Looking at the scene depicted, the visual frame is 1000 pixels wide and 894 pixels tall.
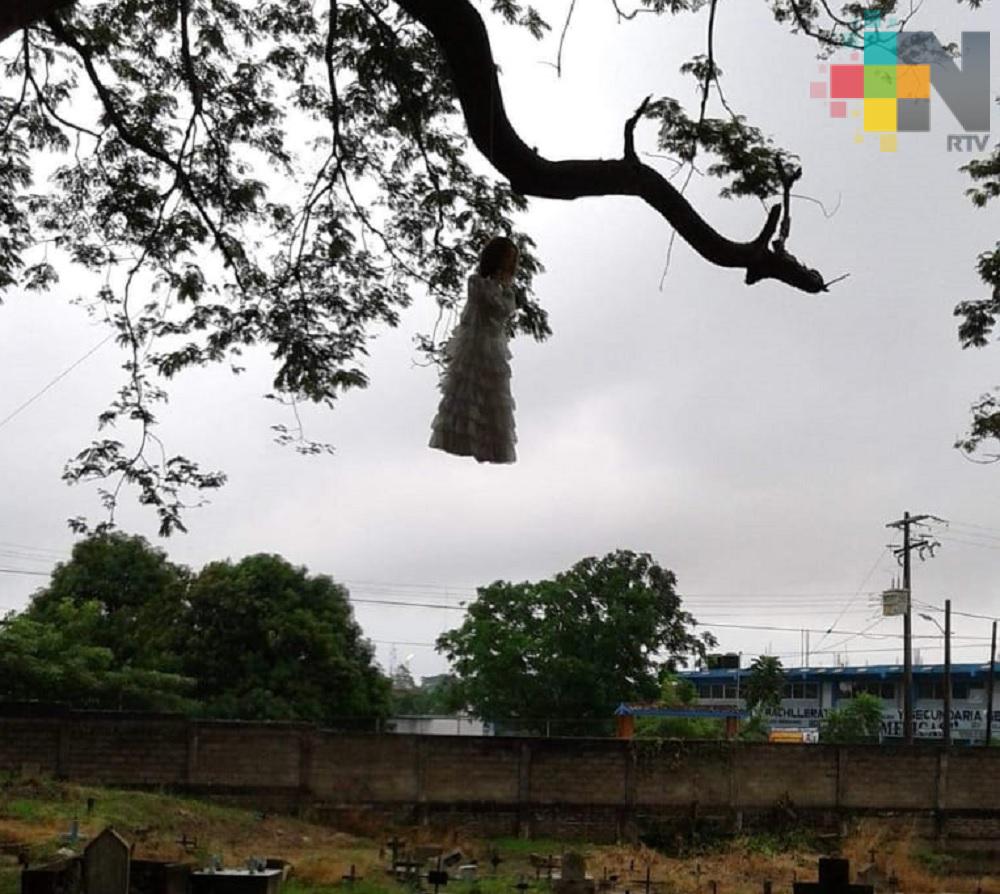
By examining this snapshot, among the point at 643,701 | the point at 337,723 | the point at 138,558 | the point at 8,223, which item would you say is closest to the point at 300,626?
the point at 337,723

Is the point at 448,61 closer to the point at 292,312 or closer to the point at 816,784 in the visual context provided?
the point at 292,312

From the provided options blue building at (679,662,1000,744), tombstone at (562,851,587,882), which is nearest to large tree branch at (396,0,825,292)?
tombstone at (562,851,587,882)

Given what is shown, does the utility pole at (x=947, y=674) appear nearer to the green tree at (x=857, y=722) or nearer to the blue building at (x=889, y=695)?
the green tree at (x=857, y=722)

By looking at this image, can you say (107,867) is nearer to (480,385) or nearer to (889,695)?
(480,385)

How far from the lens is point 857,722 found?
3941 centimetres

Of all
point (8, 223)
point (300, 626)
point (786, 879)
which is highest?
point (8, 223)

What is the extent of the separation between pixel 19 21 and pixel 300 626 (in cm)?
2609

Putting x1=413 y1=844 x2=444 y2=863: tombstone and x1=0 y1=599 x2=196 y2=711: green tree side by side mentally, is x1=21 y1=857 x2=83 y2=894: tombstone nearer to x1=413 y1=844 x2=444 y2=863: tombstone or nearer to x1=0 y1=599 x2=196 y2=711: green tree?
x1=413 y1=844 x2=444 y2=863: tombstone

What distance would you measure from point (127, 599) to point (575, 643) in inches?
470

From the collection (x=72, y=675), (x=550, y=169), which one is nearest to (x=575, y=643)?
(x=72, y=675)

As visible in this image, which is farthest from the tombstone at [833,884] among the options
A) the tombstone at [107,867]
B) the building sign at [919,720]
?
the building sign at [919,720]

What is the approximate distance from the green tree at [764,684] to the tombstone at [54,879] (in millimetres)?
30549

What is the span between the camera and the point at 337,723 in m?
28.5

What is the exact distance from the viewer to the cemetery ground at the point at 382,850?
40.0 ft
